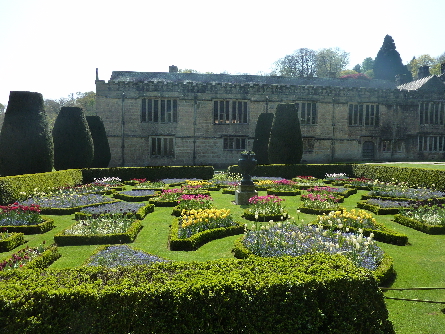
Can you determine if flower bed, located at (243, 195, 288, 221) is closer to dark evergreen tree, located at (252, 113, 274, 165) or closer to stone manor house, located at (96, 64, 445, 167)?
dark evergreen tree, located at (252, 113, 274, 165)

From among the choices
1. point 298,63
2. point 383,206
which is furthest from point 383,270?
point 298,63

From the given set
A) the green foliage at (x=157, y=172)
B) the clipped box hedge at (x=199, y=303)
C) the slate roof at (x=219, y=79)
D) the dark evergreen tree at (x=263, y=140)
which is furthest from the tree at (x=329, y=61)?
the clipped box hedge at (x=199, y=303)

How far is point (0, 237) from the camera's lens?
8703 millimetres

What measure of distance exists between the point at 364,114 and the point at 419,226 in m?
25.5

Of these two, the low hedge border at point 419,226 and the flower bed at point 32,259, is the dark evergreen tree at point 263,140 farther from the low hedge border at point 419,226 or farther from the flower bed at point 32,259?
the flower bed at point 32,259

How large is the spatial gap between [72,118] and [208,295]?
20.3 m

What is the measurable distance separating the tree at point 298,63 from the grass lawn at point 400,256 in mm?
56145

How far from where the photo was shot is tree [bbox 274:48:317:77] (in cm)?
6391

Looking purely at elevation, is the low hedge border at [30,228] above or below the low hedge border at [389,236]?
below

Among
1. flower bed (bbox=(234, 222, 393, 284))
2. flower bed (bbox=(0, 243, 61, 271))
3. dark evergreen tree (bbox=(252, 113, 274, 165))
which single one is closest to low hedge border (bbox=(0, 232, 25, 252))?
flower bed (bbox=(0, 243, 61, 271))

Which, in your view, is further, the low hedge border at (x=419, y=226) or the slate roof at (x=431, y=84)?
the slate roof at (x=431, y=84)

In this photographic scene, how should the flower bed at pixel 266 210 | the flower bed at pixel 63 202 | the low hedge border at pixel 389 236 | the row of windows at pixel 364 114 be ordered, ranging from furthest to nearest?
1. the row of windows at pixel 364 114
2. the flower bed at pixel 63 202
3. the flower bed at pixel 266 210
4. the low hedge border at pixel 389 236

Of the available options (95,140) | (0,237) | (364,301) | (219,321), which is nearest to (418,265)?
(364,301)

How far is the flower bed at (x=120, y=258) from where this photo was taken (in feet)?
21.3
